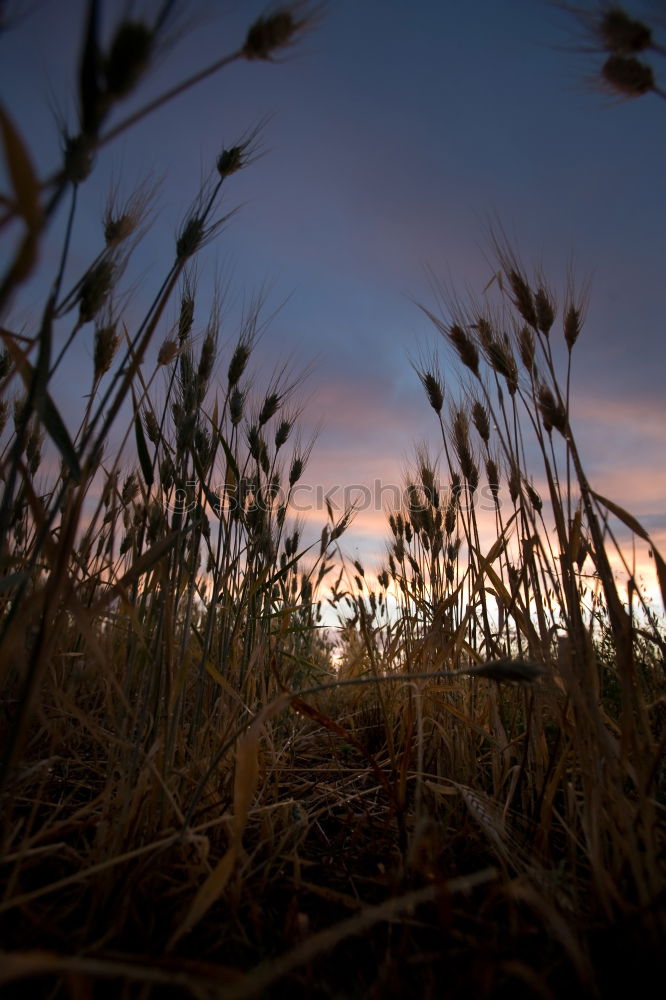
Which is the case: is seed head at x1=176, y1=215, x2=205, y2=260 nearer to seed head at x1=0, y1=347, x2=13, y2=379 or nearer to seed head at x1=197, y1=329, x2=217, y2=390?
seed head at x1=197, y1=329, x2=217, y2=390

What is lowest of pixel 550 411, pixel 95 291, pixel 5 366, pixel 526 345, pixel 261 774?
pixel 261 774

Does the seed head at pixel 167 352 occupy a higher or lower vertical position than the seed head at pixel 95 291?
higher

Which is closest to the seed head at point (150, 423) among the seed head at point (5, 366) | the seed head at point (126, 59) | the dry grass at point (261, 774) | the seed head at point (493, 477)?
the dry grass at point (261, 774)

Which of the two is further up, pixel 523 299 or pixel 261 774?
pixel 523 299

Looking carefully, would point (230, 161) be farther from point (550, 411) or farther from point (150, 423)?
point (550, 411)

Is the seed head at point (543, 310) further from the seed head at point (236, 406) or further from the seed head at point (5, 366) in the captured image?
the seed head at point (5, 366)

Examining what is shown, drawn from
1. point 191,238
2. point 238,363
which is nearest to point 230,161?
point 191,238

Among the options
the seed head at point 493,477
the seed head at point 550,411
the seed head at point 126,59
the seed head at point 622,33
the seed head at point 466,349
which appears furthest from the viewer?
the seed head at point 493,477

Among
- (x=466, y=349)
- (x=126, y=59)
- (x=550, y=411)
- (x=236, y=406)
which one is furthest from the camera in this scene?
(x=236, y=406)

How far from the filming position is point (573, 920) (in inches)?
30.6

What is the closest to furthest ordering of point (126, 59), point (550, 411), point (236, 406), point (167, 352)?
1. point (126, 59)
2. point (550, 411)
3. point (167, 352)
4. point (236, 406)

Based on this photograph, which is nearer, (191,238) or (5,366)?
Result: (191,238)

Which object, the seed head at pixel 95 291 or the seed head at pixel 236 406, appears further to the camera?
the seed head at pixel 236 406

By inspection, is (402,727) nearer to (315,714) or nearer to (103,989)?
(315,714)
